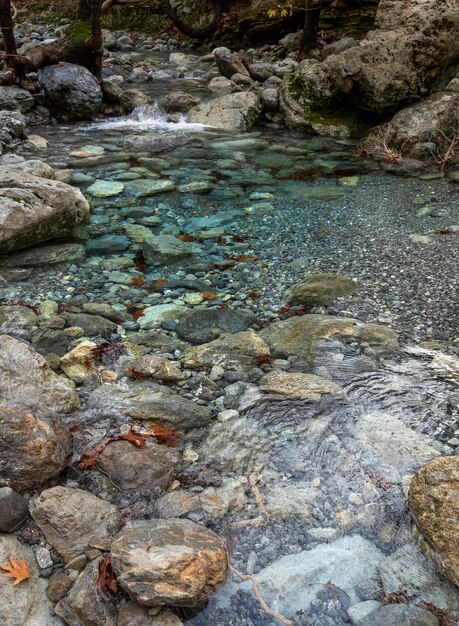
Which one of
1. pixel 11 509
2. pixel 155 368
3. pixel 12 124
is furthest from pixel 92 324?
pixel 12 124

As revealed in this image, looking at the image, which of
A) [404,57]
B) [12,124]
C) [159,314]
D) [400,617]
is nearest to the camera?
[400,617]

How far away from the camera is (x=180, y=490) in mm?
2908

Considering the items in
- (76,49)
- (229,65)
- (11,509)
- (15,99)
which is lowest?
(11,509)

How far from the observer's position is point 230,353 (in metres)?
3.98

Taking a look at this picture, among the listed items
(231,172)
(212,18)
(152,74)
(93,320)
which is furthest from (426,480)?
(212,18)

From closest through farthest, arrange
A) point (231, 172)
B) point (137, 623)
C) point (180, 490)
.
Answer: point (137, 623)
point (180, 490)
point (231, 172)

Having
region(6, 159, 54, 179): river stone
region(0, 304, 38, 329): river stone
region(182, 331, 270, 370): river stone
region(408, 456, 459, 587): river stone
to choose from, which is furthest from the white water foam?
region(408, 456, 459, 587): river stone

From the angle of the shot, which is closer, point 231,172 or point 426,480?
point 426,480

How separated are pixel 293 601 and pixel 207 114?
9.62 meters

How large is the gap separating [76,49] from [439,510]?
1128 centimetres

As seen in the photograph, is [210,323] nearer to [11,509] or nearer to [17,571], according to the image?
[11,509]

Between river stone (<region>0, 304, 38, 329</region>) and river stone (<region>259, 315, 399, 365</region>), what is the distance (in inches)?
70.0

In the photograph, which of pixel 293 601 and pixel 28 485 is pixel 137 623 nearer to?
pixel 293 601

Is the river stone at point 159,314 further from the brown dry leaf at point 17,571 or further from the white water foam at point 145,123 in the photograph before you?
the white water foam at point 145,123
